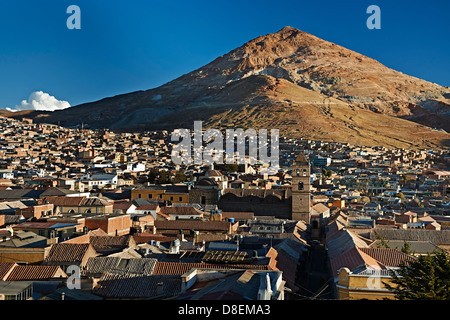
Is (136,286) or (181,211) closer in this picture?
(136,286)

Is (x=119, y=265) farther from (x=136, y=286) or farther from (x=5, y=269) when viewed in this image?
(x=5, y=269)

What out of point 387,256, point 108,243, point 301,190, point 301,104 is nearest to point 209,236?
point 108,243

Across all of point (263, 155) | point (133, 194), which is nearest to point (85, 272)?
point (133, 194)

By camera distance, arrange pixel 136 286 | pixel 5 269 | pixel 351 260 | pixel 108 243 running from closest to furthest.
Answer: pixel 136 286 < pixel 5 269 < pixel 351 260 < pixel 108 243

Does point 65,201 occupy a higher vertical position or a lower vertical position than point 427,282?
higher

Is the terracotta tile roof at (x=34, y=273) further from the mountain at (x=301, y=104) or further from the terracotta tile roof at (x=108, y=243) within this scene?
the mountain at (x=301, y=104)

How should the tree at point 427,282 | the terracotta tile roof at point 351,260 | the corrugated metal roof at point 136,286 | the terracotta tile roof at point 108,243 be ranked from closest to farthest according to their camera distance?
the tree at point 427,282
the corrugated metal roof at point 136,286
the terracotta tile roof at point 351,260
the terracotta tile roof at point 108,243

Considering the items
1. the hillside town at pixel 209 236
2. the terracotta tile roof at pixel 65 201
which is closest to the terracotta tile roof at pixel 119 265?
the hillside town at pixel 209 236

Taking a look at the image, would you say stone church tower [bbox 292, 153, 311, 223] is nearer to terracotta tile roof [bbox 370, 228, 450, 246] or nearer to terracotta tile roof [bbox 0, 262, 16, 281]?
terracotta tile roof [bbox 370, 228, 450, 246]
